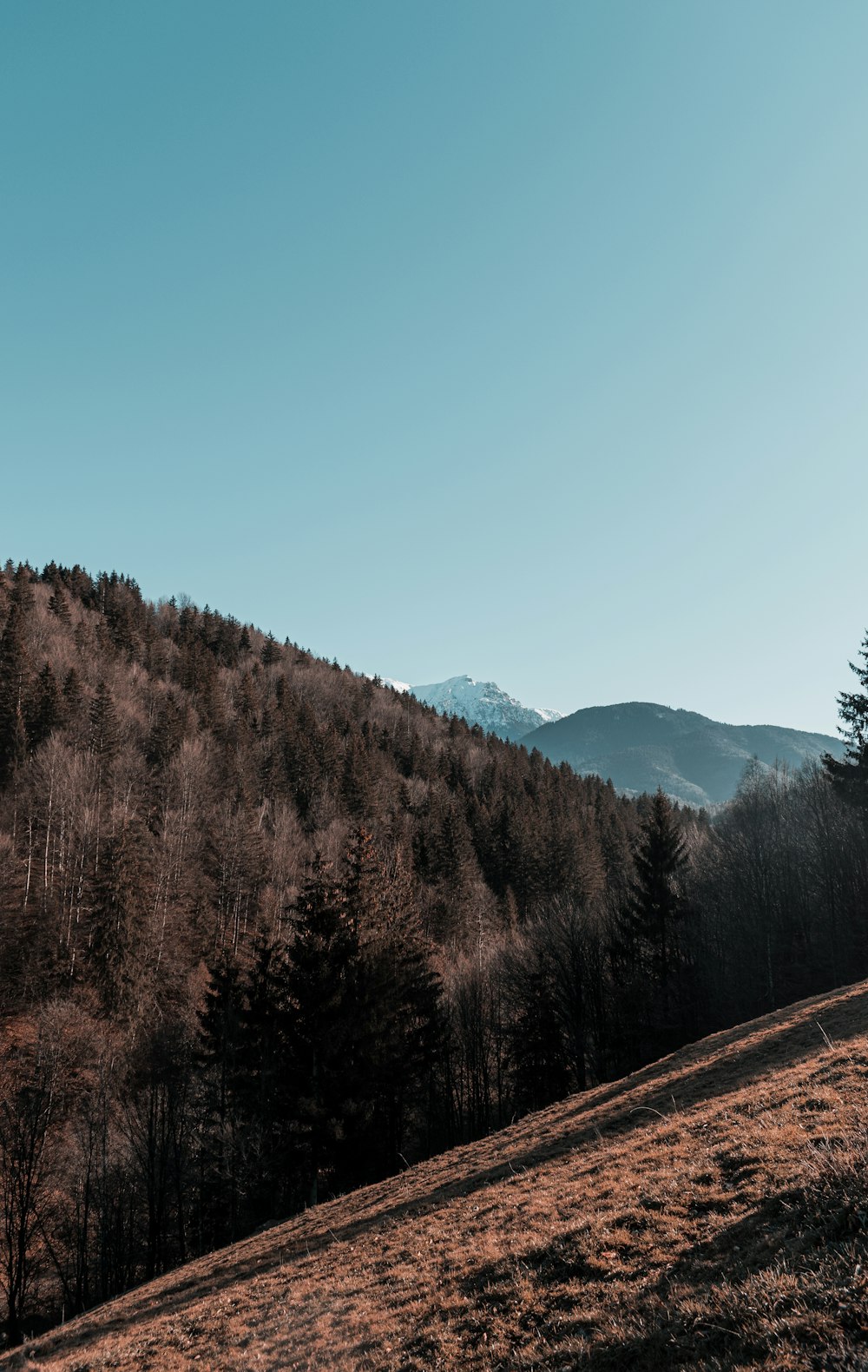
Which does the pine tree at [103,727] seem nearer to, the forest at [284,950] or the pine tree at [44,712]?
the forest at [284,950]

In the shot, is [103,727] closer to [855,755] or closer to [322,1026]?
[322,1026]

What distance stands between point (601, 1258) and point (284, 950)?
31.9 m

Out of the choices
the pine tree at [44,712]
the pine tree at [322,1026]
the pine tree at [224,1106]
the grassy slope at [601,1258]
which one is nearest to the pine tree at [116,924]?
the pine tree at [224,1106]

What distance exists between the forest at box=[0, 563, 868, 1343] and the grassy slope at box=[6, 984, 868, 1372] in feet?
51.3

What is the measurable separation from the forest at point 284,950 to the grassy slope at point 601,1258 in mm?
15627

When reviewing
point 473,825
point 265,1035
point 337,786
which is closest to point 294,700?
point 337,786

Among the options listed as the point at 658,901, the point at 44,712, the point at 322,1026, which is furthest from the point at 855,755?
the point at 44,712

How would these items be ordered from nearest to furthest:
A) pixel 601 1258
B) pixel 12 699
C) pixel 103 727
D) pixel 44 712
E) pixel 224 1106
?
pixel 601 1258 → pixel 224 1106 → pixel 12 699 → pixel 44 712 → pixel 103 727

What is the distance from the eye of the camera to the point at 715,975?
50875mm

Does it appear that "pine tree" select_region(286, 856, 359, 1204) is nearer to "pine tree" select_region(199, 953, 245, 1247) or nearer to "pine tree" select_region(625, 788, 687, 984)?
"pine tree" select_region(199, 953, 245, 1247)

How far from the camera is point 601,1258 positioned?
30.6ft

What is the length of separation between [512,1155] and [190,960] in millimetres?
51777

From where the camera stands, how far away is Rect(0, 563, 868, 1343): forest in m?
35.8

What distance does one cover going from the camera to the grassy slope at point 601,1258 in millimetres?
6824
